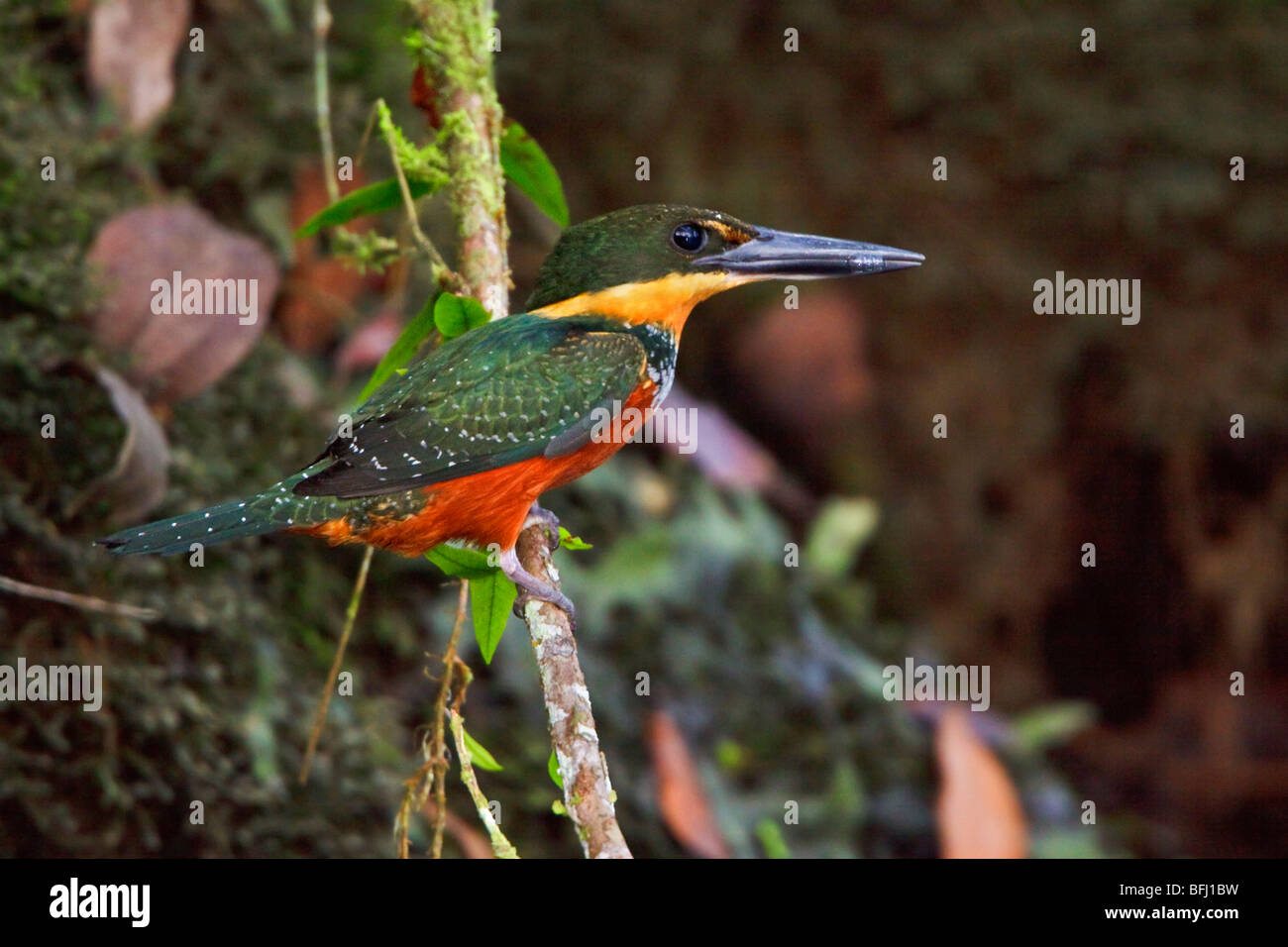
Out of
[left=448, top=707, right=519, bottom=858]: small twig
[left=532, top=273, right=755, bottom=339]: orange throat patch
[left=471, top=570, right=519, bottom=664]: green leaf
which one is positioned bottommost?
[left=448, top=707, right=519, bottom=858]: small twig

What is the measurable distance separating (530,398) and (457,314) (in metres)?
0.20

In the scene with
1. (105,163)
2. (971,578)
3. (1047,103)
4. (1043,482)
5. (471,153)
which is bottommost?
(971,578)

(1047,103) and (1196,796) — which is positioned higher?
(1047,103)

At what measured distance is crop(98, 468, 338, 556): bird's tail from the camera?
2.01m

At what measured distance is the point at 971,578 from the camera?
5496 millimetres

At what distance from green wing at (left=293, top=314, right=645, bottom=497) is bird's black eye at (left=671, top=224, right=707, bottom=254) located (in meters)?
0.25

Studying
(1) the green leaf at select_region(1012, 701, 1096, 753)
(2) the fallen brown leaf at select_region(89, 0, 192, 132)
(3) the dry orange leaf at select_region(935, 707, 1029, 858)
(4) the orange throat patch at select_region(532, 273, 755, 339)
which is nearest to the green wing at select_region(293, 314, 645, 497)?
(4) the orange throat patch at select_region(532, 273, 755, 339)

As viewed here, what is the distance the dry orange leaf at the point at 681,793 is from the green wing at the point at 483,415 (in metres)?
1.62

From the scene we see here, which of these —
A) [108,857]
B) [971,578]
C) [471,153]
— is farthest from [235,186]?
[971,578]

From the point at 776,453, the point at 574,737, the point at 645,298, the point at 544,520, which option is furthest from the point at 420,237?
the point at 776,453

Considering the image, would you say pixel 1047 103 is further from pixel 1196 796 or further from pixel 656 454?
pixel 1196 796

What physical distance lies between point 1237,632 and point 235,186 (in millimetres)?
4271

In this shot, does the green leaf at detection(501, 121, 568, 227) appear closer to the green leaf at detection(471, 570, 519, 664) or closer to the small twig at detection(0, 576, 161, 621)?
the green leaf at detection(471, 570, 519, 664)

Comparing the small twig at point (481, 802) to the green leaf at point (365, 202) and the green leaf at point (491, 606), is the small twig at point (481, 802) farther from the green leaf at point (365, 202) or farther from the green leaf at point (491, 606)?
the green leaf at point (365, 202)
